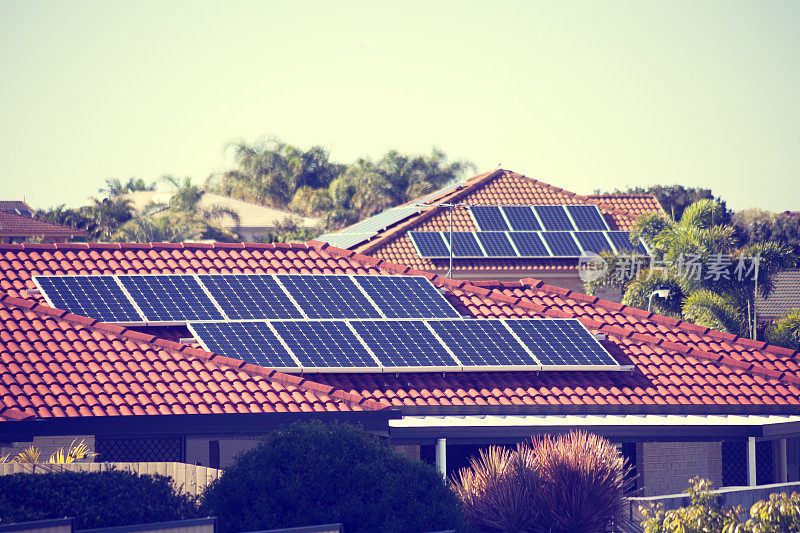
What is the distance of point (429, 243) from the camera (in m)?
47.5

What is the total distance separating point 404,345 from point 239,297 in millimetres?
3846

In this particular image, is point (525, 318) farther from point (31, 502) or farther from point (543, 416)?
point (31, 502)

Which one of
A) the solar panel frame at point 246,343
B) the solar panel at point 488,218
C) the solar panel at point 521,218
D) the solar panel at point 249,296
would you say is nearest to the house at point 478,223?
the solar panel at point 488,218

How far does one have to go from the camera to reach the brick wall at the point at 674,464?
882 inches

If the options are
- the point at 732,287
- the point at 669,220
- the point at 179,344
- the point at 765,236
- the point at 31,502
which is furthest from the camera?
the point at 765,236

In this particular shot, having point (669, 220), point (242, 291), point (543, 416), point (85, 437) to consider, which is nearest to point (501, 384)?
point (543, 416)

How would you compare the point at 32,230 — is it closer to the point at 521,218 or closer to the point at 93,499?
the point at 521,218

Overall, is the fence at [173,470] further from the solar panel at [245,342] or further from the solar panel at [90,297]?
the solar panel at [90,297]

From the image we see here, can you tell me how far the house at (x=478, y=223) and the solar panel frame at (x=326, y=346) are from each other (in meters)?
21.8

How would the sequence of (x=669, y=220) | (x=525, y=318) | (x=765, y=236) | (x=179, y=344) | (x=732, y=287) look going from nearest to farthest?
1. (x=179, y=344)
2. (x=525, y=318)
3. (x=732, y=287)
4. (x=669, y=220)
5. (x=765, y=236)

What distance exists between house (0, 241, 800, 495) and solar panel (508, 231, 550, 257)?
2105 centimetres

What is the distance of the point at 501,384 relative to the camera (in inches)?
864

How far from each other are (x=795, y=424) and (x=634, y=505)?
580 cm

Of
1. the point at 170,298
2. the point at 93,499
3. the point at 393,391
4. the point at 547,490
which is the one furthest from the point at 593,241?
the point at 93,499
